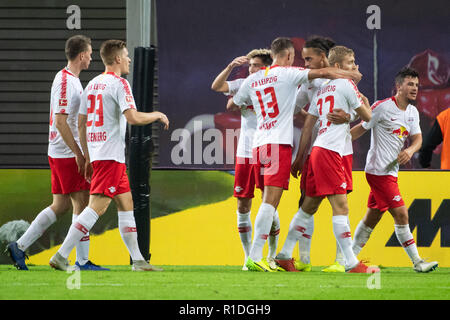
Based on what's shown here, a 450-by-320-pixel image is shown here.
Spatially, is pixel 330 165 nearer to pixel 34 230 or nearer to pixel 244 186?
pixel 244 186

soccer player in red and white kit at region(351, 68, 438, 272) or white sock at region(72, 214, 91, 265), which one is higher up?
soccer player in red and white kit at region(351, 68, 438, 272)

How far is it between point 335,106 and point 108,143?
193 cm

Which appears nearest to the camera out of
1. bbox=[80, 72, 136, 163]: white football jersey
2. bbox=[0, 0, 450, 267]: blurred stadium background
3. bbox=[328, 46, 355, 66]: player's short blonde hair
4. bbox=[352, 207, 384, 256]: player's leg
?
bbox=[80, 72, 136, 163]: white football jersey

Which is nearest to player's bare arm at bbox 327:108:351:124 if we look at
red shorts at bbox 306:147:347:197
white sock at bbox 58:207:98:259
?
red shorts at bbox 306:147:347:197

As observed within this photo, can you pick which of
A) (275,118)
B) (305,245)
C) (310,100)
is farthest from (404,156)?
(275,118)

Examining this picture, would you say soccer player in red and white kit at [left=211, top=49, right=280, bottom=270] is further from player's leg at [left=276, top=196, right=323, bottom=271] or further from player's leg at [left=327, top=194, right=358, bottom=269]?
player's leg at [left=327, top=194, right=358, bottom=269]

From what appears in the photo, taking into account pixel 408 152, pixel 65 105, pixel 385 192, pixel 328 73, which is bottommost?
pixel 385 192

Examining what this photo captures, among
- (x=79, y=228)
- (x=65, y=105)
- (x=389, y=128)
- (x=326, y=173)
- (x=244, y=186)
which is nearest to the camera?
(x=79, y=228)

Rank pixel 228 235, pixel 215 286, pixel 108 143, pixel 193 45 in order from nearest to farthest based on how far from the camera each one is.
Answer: pixel 215 286 → pixel 108 143 → pixel 228 235 → pixel 193 45

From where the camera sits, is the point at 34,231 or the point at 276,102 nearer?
the point at 276,102

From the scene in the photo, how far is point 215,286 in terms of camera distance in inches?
229

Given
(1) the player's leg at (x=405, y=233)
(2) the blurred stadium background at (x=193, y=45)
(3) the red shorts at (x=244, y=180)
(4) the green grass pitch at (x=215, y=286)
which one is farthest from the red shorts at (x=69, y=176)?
(2) the blurred stadium background at (x=193, y=45)

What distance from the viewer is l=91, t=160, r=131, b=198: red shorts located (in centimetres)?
694

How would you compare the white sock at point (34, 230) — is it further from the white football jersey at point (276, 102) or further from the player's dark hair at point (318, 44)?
the player's dark hair at point (318, 44)
